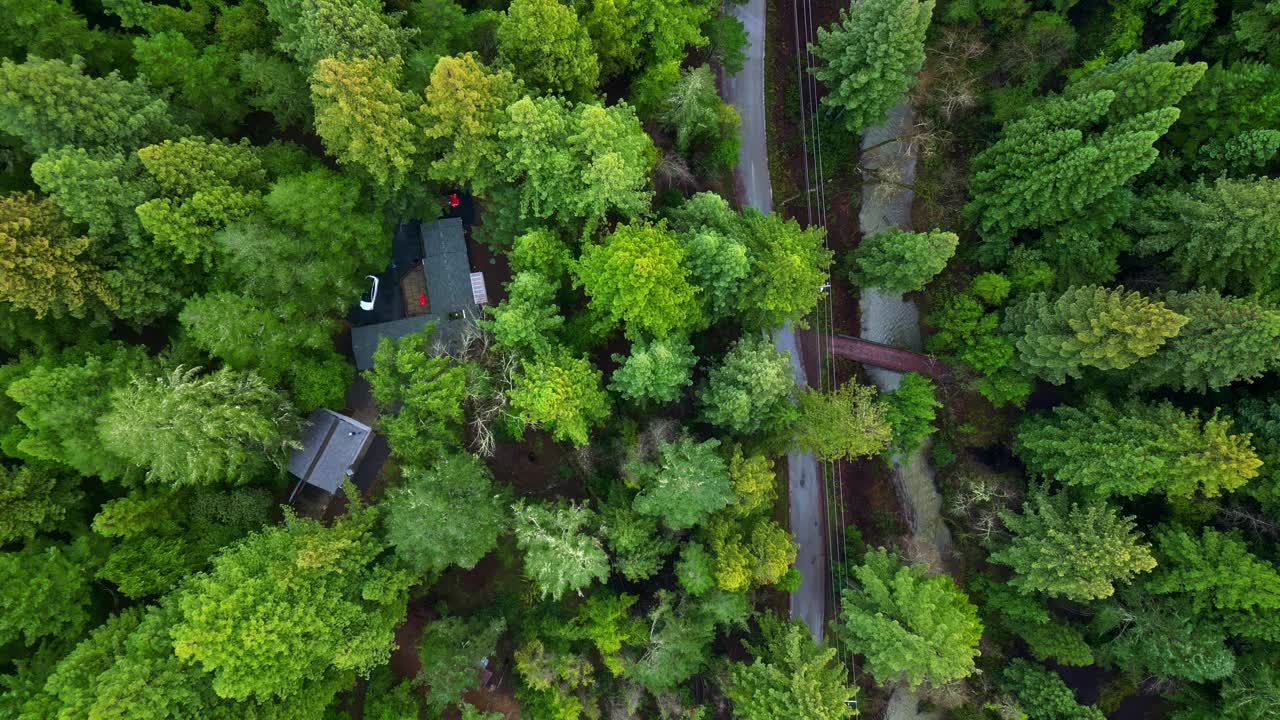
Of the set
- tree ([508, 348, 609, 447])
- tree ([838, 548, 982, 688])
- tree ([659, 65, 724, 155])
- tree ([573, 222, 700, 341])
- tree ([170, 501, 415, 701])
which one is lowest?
tree ([838, 548, 982, 688])

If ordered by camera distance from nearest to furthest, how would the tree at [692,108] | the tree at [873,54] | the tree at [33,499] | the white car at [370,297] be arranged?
the tree at [33,499] → the tree at [873,54] → the tree at [692,108] → the white car at [370,297]

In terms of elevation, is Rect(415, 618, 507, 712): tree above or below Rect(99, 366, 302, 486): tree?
below

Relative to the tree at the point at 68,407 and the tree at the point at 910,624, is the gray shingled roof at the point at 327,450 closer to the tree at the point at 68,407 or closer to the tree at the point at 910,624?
the tree at the point at 68,407

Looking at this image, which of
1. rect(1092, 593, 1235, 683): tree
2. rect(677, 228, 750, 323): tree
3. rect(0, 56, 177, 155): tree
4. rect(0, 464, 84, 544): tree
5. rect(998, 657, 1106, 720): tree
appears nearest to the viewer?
rect(0, 56, 177, 155): tree

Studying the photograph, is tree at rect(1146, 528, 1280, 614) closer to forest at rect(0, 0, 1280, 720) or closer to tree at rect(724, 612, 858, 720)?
forest at rect(0, 0, 1280, 720)

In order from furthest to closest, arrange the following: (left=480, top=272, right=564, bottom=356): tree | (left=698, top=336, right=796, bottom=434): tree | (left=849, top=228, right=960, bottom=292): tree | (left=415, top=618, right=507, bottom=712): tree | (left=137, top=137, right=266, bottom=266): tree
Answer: (left=849, top=228, right=960, bottom=292): tree, (left=415, top=618, right=507, bottom=712): tree, (left=698, top=336, right=796, bottom=434): tree, (left=480, top=272, right=564, bottom=356): tree, (left=137, top=137, right=266, bottom=266): tree

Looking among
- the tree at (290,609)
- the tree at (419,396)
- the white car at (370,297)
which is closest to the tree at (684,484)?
the tree at (419,396)

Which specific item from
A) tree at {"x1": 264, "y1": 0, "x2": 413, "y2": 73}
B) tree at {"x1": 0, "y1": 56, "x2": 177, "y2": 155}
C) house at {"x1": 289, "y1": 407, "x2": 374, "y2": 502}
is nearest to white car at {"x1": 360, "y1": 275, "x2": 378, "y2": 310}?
house at {"x1": 289, "y1": 407, "x2": 374, "y2": 502}
